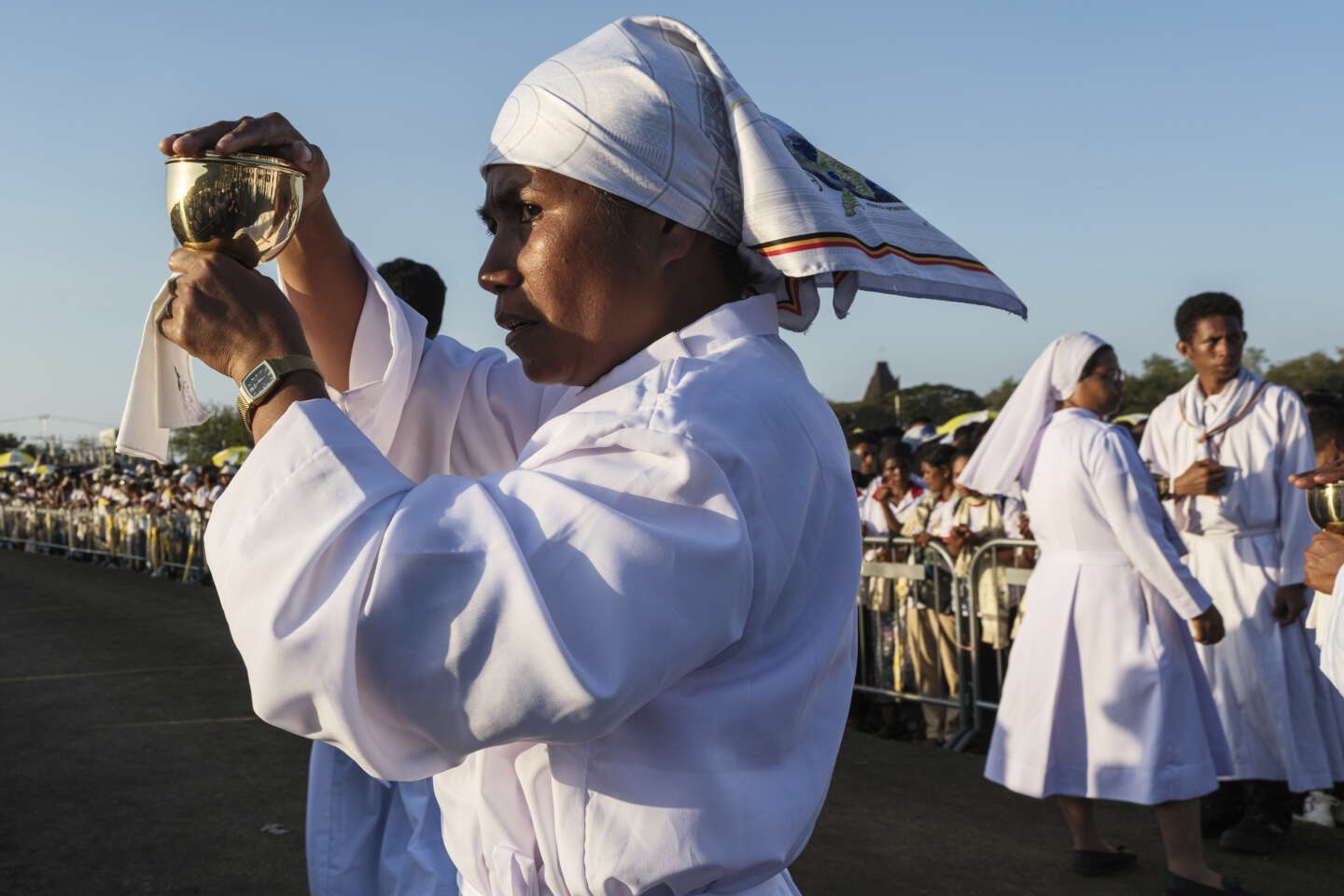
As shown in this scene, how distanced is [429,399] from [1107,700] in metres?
4.17

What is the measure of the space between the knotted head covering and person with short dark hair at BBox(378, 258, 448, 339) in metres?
3.02

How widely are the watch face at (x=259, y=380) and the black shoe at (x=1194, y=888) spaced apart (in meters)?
4.72

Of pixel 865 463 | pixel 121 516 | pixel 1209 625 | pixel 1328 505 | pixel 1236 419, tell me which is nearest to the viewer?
pixel 1328 505

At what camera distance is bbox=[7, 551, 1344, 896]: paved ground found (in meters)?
5.40

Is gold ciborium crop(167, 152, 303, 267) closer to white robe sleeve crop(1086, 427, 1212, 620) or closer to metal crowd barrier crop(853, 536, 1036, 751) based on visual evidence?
white robe sleeve crop(1086, 427, 1212, 620)

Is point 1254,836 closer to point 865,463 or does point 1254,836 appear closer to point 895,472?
point 895,472

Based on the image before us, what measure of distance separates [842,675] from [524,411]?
0.91 metres

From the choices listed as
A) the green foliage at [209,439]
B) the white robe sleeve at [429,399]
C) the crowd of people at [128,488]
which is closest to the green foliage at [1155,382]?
the crowd of people at [128,488]

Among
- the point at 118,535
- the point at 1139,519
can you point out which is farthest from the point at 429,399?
the point at 118,535

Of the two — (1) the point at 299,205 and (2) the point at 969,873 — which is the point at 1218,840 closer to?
(2) the point at 969,873

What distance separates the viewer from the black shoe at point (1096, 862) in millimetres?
5391

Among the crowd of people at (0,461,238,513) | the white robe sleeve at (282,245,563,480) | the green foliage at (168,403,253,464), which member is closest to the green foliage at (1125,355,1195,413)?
the crowd of people at (0,461,238,513)

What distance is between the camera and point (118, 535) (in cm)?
2400

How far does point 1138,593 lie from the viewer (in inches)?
217
